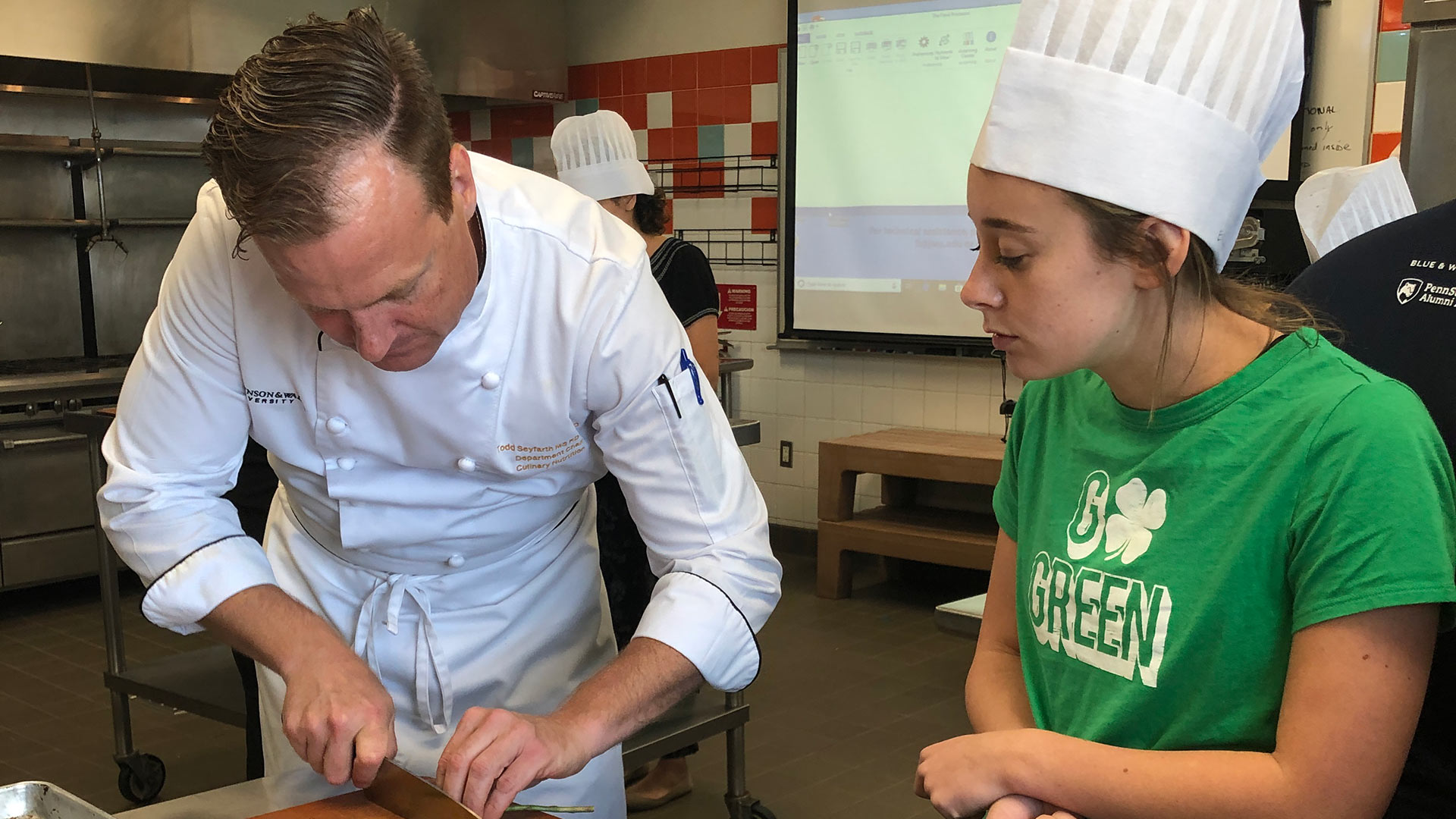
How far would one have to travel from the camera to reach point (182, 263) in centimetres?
135

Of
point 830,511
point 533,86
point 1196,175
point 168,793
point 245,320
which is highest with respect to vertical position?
point 533,86

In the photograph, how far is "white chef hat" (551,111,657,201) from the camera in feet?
11.0

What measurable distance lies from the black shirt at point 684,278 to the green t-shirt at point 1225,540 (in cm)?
189

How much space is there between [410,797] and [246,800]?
0.22m

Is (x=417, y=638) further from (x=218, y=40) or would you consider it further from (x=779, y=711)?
(x=218, y=40)

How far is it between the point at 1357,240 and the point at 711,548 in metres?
0.74

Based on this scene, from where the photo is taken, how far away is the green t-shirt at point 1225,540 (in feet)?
2.84

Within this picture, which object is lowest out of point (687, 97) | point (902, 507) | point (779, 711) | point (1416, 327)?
point (779, 711)

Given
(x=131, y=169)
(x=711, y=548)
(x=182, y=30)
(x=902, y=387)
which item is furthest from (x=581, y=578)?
(x=131, y=169)

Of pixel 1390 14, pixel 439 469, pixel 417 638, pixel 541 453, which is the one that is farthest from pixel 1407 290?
pixel 1390 14

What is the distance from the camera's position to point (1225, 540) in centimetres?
95

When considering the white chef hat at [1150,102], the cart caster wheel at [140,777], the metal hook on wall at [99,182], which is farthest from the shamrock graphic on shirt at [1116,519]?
the metal hook on wall at [99,182]

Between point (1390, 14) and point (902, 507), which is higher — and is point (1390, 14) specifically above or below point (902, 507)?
above

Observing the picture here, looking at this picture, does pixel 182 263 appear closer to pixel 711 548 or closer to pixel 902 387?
pixel 711 548
